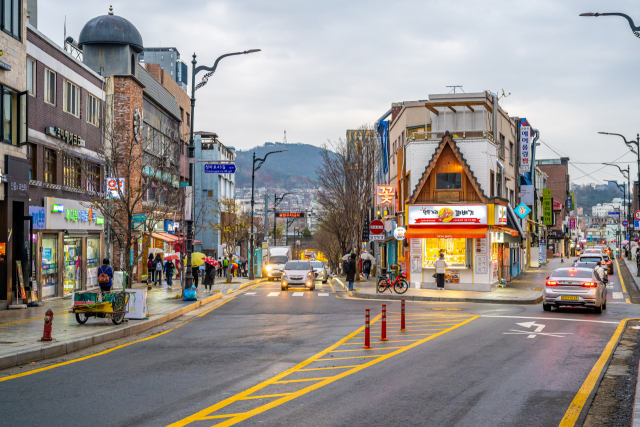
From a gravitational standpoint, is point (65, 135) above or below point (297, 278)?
above

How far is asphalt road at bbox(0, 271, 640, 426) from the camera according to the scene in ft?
27.5

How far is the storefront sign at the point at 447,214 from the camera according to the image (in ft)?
116

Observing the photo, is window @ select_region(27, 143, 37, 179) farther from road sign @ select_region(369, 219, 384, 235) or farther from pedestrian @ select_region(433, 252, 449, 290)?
pedestrian @ select_region(433, 252, 449, 290)

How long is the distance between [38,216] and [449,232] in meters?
19.8

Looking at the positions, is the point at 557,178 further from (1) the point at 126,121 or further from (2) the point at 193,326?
(2) the point at 193,326

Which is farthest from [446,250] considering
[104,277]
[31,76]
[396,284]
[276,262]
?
[276,262]

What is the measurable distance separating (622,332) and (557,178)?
4737 inches

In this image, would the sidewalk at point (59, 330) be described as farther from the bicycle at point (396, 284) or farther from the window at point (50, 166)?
the bicycle at point (396, 284)

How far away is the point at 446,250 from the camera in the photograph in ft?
119

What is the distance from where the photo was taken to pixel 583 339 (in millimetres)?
15859

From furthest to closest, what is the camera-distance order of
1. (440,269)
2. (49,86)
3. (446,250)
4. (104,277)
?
(446,250), (440,269), (49,86), (104,277)

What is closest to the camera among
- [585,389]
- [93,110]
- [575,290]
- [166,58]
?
[585,389]

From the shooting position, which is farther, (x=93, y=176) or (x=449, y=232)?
(x=449, y=232)

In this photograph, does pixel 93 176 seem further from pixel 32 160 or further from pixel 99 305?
pixel 99 305
